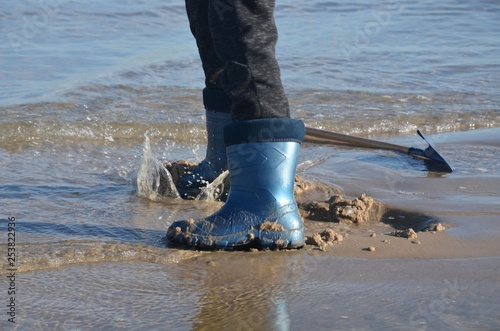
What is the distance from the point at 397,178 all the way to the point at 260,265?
133cm

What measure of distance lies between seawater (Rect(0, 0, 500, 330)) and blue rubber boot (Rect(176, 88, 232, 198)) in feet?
0.43

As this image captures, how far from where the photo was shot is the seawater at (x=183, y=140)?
1.97 m

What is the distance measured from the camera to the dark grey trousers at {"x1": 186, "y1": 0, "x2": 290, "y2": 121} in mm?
2311

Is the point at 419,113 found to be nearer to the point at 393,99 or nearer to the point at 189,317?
the point at 393,99

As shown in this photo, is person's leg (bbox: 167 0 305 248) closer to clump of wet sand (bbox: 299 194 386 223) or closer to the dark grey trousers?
the dark grey trousers

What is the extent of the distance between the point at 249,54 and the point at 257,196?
402 millimetres

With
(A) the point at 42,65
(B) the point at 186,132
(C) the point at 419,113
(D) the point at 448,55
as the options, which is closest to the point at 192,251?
(B) the point at 186,132

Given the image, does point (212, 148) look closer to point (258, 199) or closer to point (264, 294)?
point (258, 199)

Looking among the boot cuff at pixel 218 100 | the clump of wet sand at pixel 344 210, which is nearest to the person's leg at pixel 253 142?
the clump of wet sand at pixel 344 210

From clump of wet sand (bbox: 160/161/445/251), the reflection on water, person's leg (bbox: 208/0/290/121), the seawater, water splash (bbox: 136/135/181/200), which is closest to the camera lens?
the reflection on water

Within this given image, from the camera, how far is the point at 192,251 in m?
2.36

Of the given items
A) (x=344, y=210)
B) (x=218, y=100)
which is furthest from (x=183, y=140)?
(x=344, y=210)

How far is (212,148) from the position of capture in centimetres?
306

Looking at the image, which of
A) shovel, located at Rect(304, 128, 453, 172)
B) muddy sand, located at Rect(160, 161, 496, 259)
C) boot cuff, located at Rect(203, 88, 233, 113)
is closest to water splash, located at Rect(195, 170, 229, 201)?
muddy sand, located at Rect(160, 161, 496, 259)
